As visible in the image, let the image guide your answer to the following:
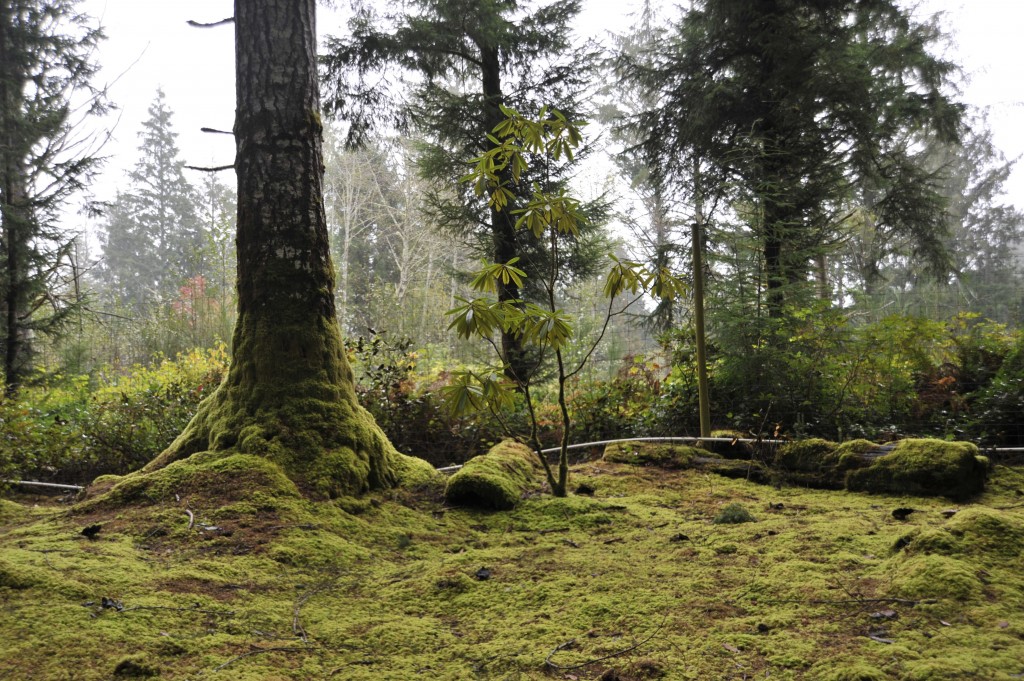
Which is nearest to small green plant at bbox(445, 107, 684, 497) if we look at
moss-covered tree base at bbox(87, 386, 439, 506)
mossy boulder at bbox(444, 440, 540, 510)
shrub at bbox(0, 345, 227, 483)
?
mossy boulder at bbox(444, 440, 540, 510)

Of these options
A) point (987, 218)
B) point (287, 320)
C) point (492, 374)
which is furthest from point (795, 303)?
point (987, 218)

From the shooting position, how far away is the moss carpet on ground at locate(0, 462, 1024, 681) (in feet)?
5.34

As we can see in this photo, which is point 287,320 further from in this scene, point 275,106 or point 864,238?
point 864,238

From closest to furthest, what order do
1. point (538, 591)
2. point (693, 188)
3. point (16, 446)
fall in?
1. point (538, 591)
2. point (16, 446)
3. point (693, 188)

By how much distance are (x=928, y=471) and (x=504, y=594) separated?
269 centimetres

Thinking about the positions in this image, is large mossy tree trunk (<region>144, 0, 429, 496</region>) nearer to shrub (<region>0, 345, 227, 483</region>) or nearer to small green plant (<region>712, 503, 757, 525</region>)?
small green plant (<region>712, 503, 757, 525</region>)

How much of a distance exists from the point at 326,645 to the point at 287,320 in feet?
6.84

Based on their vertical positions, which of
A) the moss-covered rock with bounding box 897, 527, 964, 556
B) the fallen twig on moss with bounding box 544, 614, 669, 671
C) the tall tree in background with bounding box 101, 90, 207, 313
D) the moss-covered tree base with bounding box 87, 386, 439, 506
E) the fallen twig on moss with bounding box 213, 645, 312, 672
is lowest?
the fallen twig on moss with bounding box 544, 614, 669, 671

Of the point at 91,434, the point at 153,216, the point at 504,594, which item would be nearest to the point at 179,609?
the point at 504,594

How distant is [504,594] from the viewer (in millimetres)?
2217

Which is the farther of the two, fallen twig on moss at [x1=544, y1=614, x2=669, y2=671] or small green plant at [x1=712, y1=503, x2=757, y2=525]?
small green plant at [x1=712, y1=503, x2=757, y2=525]

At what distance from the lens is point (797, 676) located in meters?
1.56

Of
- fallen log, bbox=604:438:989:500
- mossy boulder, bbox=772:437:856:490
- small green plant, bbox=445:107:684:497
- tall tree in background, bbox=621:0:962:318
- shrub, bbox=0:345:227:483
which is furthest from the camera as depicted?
tall tree in background, bbox=621:0:962:318

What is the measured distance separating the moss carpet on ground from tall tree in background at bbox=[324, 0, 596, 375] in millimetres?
4987
